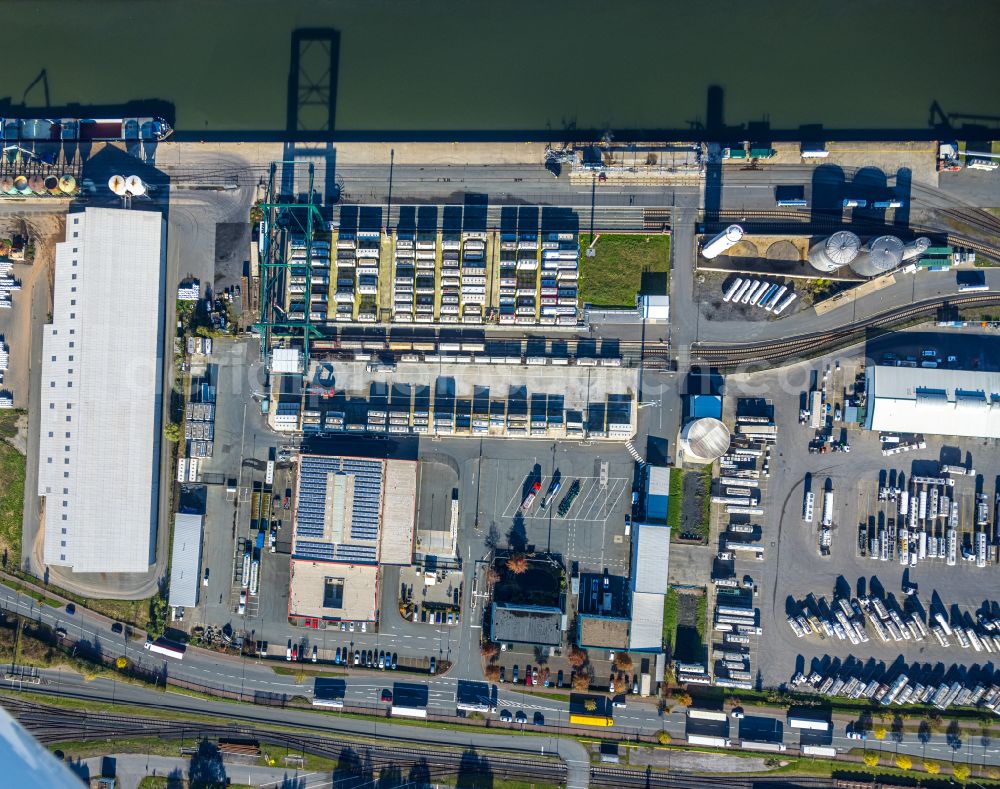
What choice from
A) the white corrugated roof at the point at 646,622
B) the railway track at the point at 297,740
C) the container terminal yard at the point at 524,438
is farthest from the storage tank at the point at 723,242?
the railway track at the point at 297,740

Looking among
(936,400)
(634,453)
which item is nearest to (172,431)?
(634,453)

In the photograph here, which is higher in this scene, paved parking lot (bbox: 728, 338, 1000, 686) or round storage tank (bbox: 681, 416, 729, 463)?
round storage tank (bbox: 681, 416, 729, 463)

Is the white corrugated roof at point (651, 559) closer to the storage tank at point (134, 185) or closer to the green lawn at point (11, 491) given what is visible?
the storage tank at point (134, 185)

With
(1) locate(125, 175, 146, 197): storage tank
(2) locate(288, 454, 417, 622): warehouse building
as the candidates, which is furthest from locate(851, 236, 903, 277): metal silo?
(1) locate(125, 175, 146, 197): storage tank

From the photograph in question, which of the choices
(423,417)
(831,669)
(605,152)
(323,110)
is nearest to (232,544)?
(423,417)

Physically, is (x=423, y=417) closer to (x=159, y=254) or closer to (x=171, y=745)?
(x=159, y=254)

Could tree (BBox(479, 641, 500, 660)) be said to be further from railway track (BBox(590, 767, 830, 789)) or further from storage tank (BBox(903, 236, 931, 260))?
storage tank (BBox(903, 236, 931, 260))

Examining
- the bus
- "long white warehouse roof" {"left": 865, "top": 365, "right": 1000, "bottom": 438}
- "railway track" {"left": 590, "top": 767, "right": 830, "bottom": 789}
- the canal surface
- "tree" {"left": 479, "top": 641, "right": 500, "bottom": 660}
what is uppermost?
the canal surface
